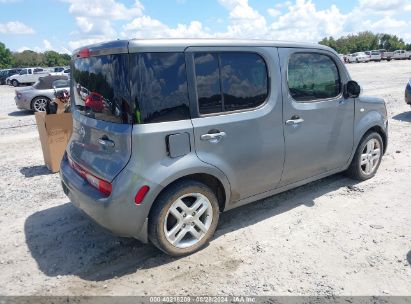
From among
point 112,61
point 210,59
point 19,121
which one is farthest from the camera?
point 19,121

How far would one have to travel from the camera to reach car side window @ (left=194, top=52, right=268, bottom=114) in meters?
3.32

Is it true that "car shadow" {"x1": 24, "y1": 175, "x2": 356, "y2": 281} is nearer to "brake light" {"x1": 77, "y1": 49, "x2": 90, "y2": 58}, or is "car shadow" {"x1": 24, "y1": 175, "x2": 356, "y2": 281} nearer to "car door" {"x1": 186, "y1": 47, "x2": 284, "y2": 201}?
"car door" {"x1": 186, "y1": 47, "x2": 284, "y2": 201}

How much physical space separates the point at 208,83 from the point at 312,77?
153 cm

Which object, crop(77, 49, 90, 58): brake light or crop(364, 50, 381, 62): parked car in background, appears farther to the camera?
crop(364, 50, 381, 62): parked car in background

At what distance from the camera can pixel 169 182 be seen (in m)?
3.16

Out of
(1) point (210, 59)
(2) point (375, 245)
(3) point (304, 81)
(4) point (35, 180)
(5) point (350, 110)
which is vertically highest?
(1) point (210, 59)

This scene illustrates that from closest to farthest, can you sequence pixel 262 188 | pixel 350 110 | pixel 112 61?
1. pixel 112 61
2. pixel 262 188
3. pixel 350 110

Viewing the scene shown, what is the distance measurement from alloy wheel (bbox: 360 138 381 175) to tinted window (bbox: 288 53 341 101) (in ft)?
3.58

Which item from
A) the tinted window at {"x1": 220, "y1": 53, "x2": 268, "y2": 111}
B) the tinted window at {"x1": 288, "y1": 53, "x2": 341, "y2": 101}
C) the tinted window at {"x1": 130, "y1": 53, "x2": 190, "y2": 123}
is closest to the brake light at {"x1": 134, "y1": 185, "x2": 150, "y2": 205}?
the tinted window at {"x1": 130, "y1": 53, "x2": 190, "y2": 123}

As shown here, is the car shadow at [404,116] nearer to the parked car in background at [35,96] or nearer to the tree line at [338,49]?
the parked car in background at [35,96]

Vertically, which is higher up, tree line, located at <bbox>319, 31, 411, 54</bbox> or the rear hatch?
tree line, located at <bbox>319, 31, 411, 54</bbox>

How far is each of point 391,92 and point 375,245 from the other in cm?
1345

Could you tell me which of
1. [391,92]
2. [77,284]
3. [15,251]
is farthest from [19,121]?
[391,92]

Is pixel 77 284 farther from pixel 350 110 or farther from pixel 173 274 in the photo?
pixel 350 110
